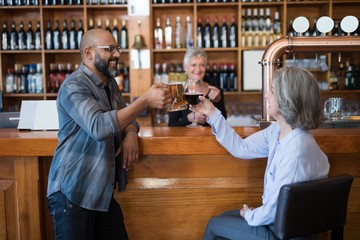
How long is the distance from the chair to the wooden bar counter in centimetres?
65

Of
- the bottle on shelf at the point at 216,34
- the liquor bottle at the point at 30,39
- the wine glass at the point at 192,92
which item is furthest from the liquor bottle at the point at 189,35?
the wine glass at the point at 192,92

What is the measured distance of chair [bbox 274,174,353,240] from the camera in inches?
53.9

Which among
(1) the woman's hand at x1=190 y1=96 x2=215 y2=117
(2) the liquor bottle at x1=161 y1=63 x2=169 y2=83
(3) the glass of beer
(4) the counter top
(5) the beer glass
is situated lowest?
(4) the counter top

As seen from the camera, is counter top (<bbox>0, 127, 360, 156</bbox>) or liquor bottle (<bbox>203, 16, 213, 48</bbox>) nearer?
counter top (<bbox>0, 127, 360, 156</bbox>)

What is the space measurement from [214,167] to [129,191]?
1.36 ft

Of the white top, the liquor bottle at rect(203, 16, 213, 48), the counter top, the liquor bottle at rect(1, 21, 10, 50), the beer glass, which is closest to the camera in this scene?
the white top

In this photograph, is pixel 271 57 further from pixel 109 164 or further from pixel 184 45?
pixel 184 45

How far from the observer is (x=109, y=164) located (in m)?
1.79

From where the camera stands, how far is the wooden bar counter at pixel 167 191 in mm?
2092

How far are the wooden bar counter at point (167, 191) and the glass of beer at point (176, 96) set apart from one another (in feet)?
0.67

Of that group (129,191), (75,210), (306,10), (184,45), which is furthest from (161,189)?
(306,10)

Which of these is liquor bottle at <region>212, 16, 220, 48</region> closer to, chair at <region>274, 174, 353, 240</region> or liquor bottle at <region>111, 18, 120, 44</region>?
liquor bottle at <region>111, 18, 120, 44</region>

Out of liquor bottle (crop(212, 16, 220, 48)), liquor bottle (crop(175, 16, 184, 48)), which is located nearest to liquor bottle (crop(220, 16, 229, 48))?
liquor bottle (crop(212, 16, 220, 48))

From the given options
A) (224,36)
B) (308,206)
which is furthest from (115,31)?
(308,206)
